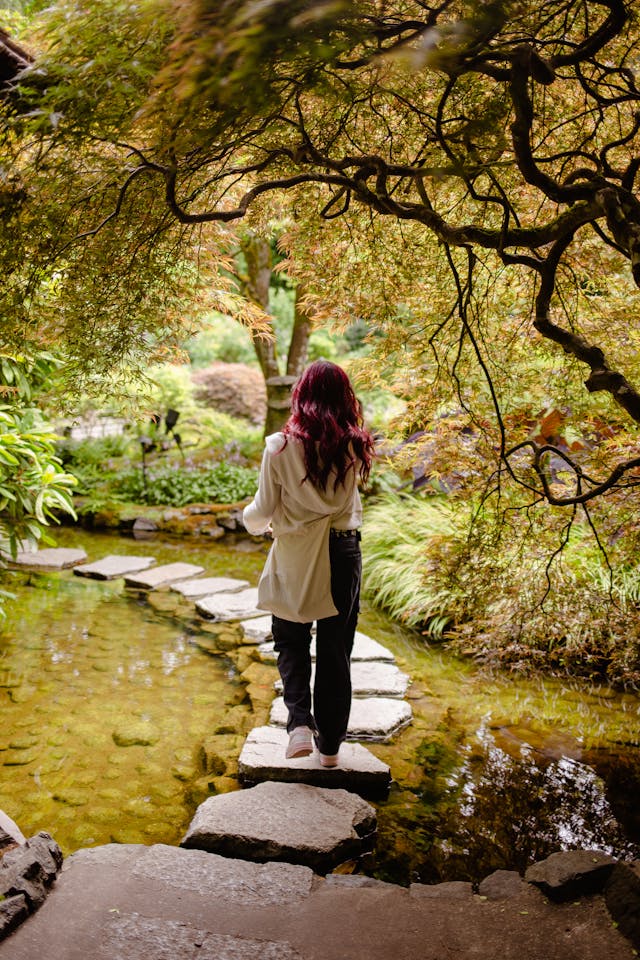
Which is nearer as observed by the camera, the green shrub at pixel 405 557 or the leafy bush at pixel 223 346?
the green shrub at pixel 405 557

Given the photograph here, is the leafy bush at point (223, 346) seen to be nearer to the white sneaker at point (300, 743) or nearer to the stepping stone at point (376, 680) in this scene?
the stepping stone at point (376, 680)

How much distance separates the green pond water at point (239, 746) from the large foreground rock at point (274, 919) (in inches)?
16.2

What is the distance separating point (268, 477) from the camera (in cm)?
287

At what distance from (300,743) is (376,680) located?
132 cm

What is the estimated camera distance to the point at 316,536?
285 cm

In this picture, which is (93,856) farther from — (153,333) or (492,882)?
(153,333)

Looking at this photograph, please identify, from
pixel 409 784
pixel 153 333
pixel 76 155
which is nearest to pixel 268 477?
pixel 153 333

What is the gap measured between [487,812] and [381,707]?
39.1 inches

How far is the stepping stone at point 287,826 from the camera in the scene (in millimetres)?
2514

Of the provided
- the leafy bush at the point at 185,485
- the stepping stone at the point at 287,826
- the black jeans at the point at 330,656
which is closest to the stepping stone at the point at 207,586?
the leafy bush at the point at 185,485

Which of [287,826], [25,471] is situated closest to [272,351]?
[25,471]

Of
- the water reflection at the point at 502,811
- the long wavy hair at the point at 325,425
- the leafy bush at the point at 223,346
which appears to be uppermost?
the leafy bush at the point at 223,346

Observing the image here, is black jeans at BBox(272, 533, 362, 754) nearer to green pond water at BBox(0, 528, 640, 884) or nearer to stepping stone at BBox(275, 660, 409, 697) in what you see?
green pond water at BBox(0, 528, 640, 884)

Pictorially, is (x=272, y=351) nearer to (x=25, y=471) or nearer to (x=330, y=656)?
(x=25, y=471)
